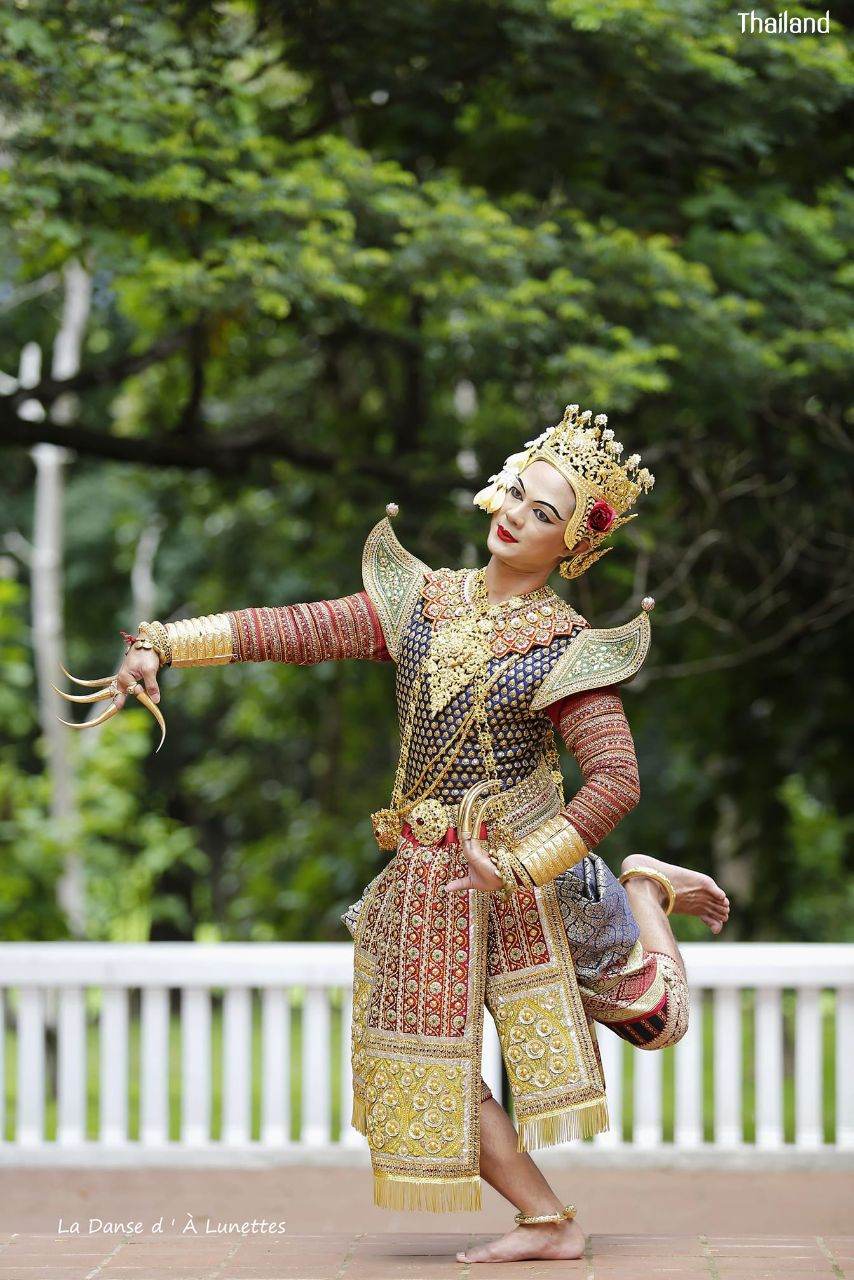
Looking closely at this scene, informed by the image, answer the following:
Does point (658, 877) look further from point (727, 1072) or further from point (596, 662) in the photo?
point (727, 1072)

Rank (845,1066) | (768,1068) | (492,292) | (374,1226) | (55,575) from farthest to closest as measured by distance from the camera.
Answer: (55,575)
(492,292)
(768,1068)
(845,1066)
(374,1226)

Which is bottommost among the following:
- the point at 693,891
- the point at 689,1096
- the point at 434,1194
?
the point at 689,1096

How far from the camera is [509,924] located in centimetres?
301

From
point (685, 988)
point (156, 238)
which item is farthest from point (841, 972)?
point (156, 238)

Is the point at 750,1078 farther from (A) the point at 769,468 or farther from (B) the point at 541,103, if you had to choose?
(B) the point at 541,103

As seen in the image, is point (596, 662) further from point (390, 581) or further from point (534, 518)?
point (390, 581)

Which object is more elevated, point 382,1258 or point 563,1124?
point 563,1124

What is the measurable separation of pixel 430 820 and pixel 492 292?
93.9 inches

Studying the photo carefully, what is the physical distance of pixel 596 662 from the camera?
116 inches

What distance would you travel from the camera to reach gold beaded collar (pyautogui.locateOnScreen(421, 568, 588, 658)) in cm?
300

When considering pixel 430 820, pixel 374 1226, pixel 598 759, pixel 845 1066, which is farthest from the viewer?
pixel 845 1066

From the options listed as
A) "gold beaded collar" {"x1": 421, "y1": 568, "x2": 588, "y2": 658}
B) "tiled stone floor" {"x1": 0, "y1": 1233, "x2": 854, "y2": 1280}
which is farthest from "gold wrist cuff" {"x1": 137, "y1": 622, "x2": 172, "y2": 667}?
"tiled stone floor" {"x1": 0, "y1": 1233, "x2": 854, "y2": 1280}

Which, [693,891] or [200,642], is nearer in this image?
[200,642]

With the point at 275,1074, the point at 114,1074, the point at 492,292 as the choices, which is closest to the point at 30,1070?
the point at 114,1074
